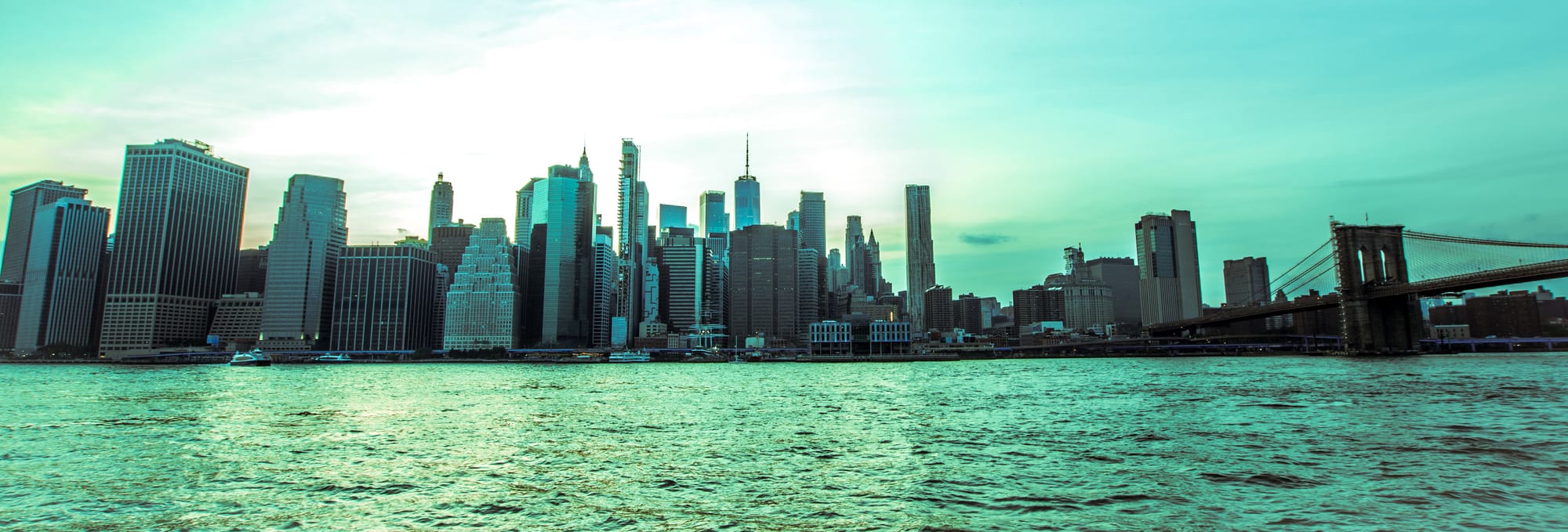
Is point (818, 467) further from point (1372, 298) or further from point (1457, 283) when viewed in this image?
point (1372, 298)

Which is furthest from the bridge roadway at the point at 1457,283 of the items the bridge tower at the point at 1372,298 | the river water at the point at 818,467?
the river water at the point at 818,467

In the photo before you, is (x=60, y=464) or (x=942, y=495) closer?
(x=942, y=495)

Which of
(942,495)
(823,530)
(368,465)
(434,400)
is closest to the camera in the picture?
(823,530)

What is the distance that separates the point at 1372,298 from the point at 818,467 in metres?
110

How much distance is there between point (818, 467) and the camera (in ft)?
67.9

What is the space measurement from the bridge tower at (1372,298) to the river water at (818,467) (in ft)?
228

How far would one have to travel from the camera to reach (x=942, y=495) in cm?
1662

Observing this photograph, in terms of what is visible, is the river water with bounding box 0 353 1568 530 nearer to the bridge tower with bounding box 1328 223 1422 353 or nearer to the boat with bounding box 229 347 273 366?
the bridge tower with bounding box 1328 223 1422 353

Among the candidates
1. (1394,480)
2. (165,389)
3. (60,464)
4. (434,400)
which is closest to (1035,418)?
(1394,480)

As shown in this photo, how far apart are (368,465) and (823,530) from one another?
14.5 m

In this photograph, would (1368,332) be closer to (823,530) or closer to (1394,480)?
(1394,480)

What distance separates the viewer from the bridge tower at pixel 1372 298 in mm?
102000

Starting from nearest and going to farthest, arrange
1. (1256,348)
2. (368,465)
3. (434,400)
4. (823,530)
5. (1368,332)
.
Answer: (823,530) → (368,465) → (434,400) → (1368,332) → (1256,348)

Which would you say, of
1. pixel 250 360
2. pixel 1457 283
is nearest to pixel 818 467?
pixel 1457 283
